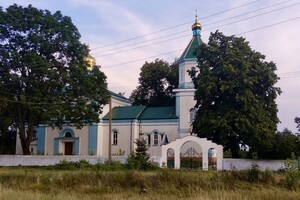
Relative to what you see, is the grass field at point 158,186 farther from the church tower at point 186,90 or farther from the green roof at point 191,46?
the green roof at point 191,46

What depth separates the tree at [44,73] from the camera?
3256 centimetres

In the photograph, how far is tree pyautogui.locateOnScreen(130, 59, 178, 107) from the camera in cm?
5231

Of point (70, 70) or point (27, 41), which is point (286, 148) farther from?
point (27, 41)

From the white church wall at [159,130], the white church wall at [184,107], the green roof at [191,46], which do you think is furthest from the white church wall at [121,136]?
the green roof at [191,46]

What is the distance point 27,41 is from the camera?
33188 millimetres

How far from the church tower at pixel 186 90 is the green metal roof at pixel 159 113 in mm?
867

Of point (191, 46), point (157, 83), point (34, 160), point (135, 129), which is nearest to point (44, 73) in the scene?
point (34, 160)

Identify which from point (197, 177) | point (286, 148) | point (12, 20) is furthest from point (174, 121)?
point (197, 177)

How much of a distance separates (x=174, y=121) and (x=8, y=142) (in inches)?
831

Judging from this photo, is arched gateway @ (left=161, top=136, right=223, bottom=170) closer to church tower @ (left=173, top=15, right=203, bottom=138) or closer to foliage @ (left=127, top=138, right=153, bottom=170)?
foliage @ (left=127, top=138, right=153, bottom=170)

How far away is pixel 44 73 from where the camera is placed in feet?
107

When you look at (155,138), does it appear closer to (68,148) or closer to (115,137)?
(115,137)

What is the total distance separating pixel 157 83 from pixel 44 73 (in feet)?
73.9

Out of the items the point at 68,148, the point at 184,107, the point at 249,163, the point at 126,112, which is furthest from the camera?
the point at 68,148
